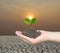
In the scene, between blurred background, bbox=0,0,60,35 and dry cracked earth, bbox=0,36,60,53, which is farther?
blurred background, bbox=0,0,60,35

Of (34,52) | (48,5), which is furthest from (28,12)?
(34,52)

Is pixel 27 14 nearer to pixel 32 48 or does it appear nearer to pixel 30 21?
pixel 30 21

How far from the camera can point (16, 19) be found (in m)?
4.65

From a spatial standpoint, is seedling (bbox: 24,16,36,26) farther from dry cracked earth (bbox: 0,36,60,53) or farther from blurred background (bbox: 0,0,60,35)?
dry cracked earth (bbox: 0,36,60,53)

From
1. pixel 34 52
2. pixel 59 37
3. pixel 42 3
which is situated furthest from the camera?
pixel 42 3

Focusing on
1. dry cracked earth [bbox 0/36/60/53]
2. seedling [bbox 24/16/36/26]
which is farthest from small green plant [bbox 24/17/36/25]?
dry cracked earth [bbox 0/36/60/53]

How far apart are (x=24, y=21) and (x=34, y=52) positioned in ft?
7.26

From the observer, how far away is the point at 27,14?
4586 millimetres

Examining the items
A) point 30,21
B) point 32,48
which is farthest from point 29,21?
point 32,48

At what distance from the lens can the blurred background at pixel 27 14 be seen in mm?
4555

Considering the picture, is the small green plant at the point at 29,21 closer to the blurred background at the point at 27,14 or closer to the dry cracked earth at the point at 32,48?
the blurred background at the point at 27,14

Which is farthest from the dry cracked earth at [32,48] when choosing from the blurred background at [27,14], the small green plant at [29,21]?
the blurred background at [27,14]

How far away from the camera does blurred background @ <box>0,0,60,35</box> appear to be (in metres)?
4.55

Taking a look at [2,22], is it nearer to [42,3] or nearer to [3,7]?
[3,7]
